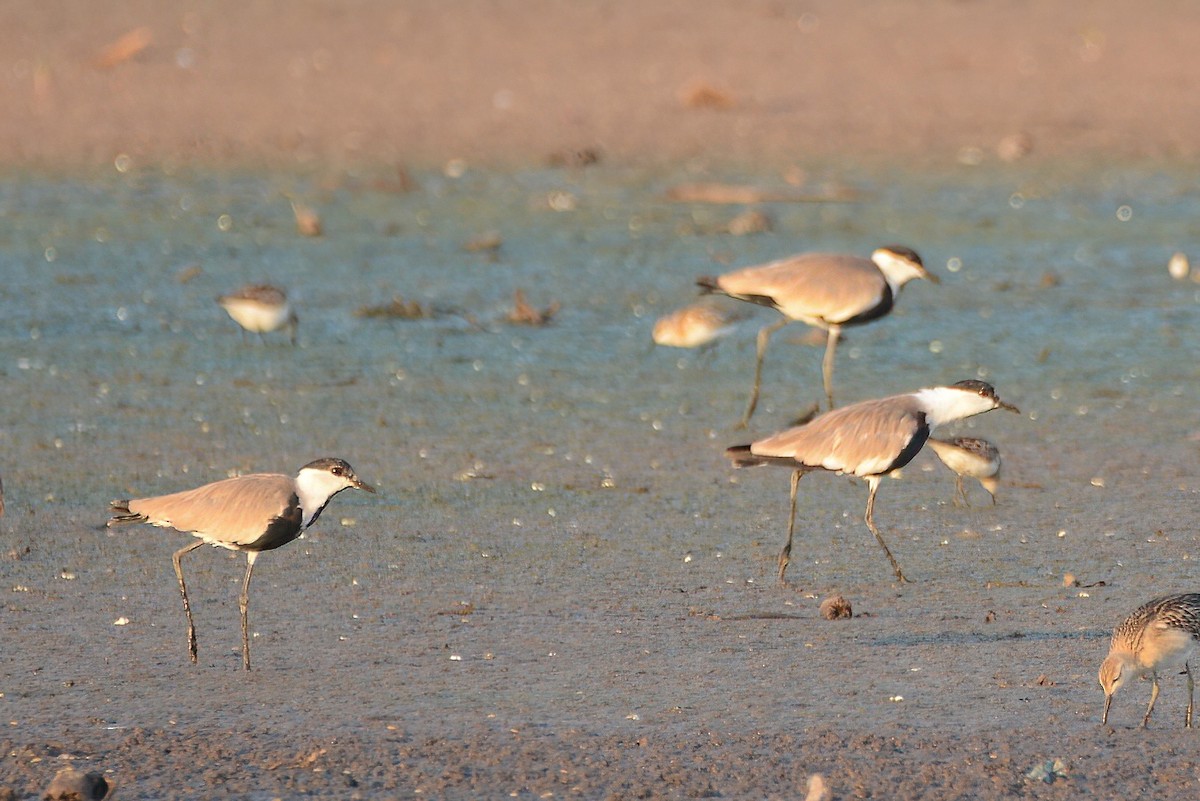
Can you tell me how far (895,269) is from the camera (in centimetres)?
980

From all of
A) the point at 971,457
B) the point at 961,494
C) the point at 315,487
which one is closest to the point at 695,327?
the point at 961,494

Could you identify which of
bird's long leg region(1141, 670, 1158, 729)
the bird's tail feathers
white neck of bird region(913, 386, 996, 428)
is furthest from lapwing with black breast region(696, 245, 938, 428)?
bird's long leg region(1141, 670, 1158, 729)

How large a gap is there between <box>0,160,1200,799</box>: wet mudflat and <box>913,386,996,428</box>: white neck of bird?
0.57 metres

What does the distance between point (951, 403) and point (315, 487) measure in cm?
256

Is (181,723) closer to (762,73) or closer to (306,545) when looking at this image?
(306,545)

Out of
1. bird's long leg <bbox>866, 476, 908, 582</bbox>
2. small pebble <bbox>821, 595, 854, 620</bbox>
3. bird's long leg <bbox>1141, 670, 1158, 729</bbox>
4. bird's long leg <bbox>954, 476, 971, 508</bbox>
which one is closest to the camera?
bird's long leg <bbox>1141, 670, 1158, 729</bbox>

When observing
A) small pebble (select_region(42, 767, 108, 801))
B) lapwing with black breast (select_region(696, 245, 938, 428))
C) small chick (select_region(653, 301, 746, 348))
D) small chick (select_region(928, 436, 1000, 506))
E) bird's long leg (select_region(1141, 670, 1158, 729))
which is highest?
bird's long leg (select_region(1141, 670, 1158, 729))

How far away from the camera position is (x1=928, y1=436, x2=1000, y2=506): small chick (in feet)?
25.3

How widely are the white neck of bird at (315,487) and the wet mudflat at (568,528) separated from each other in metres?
0.48

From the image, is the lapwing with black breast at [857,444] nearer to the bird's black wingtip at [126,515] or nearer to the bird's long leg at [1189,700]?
the bird's long leg at [1189,700]

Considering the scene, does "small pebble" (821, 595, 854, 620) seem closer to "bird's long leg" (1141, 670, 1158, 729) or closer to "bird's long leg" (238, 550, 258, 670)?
"bird's long leg" (1141, 670, 1158, 729)

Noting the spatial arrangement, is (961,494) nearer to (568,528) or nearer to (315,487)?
(568,528)

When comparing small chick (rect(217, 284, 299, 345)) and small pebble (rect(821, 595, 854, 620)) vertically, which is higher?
small pebble (rect(821, 595, 854, 620))

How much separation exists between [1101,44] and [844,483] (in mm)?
14016
